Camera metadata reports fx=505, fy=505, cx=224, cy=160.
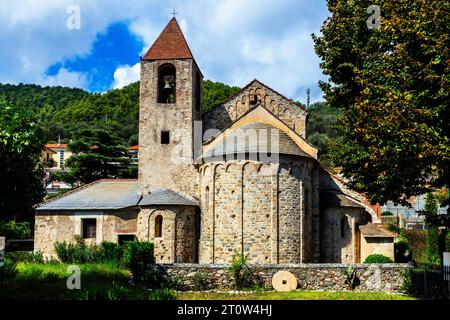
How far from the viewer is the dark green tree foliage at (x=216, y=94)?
61656 millimetres

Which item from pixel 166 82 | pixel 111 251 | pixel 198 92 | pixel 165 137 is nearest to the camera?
pixel 111 251

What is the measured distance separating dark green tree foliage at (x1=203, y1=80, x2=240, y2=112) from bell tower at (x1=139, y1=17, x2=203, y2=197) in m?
28.1

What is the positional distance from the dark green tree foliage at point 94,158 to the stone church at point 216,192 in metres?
17.1

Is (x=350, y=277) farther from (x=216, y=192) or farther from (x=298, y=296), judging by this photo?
(x=216, y=192)

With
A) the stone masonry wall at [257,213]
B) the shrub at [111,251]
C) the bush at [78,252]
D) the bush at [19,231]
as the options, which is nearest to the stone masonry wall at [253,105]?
the stone masonry wall at [257,213]


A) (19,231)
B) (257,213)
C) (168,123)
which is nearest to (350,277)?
(257,213)

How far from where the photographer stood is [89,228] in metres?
31.5

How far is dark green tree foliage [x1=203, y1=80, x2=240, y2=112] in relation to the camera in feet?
202

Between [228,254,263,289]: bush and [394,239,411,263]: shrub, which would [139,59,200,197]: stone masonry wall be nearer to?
[228,254,263,289]: bush

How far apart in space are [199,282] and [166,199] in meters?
8.52

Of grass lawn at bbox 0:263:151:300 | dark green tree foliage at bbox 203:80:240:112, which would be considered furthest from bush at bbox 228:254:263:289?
dark green tree foliage at bbox 203:80:240:112

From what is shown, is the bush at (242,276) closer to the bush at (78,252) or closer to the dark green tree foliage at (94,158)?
the bush at (78,252)
